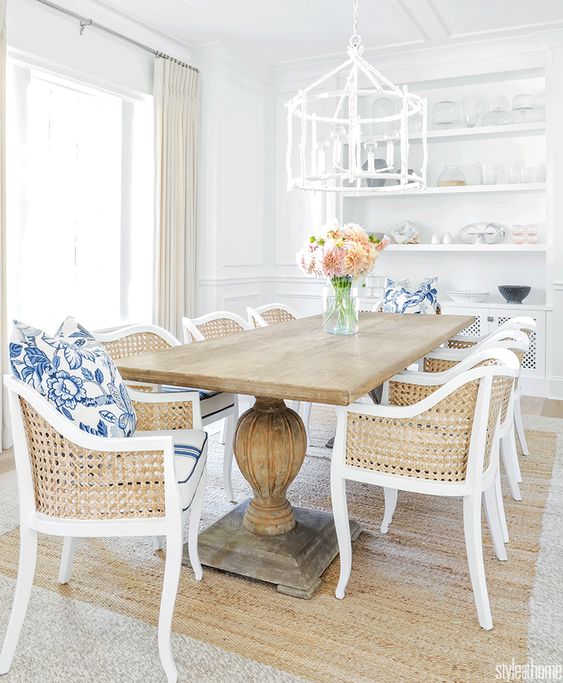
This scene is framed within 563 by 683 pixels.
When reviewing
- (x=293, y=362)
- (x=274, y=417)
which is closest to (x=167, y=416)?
(x=274, y=417)

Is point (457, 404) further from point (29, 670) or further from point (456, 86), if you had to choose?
point (456, 86)

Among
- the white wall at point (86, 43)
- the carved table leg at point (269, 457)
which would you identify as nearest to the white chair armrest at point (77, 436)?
the carved table leg at point (269, 457)

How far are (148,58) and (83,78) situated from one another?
0.73 m

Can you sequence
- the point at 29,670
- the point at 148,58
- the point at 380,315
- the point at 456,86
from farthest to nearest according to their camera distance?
1. the point at 456,86
2. the point at 148,58
3. the point at 380,315
4. the point at 29,670

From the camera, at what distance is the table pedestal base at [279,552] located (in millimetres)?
2166

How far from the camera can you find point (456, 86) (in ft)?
18.4

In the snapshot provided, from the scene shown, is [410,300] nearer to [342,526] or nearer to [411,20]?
[411,20]

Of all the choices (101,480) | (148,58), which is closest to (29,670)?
(101,480)

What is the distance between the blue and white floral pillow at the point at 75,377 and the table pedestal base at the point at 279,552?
63 centimetres

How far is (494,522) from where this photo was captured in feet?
7.55

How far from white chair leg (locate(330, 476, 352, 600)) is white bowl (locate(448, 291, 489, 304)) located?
369 cm

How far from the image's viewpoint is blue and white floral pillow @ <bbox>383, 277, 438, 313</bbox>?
14.1ft

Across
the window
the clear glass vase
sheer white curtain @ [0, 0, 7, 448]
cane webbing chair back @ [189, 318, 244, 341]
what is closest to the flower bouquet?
the clear glass vase

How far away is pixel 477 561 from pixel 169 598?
0.92 meters
